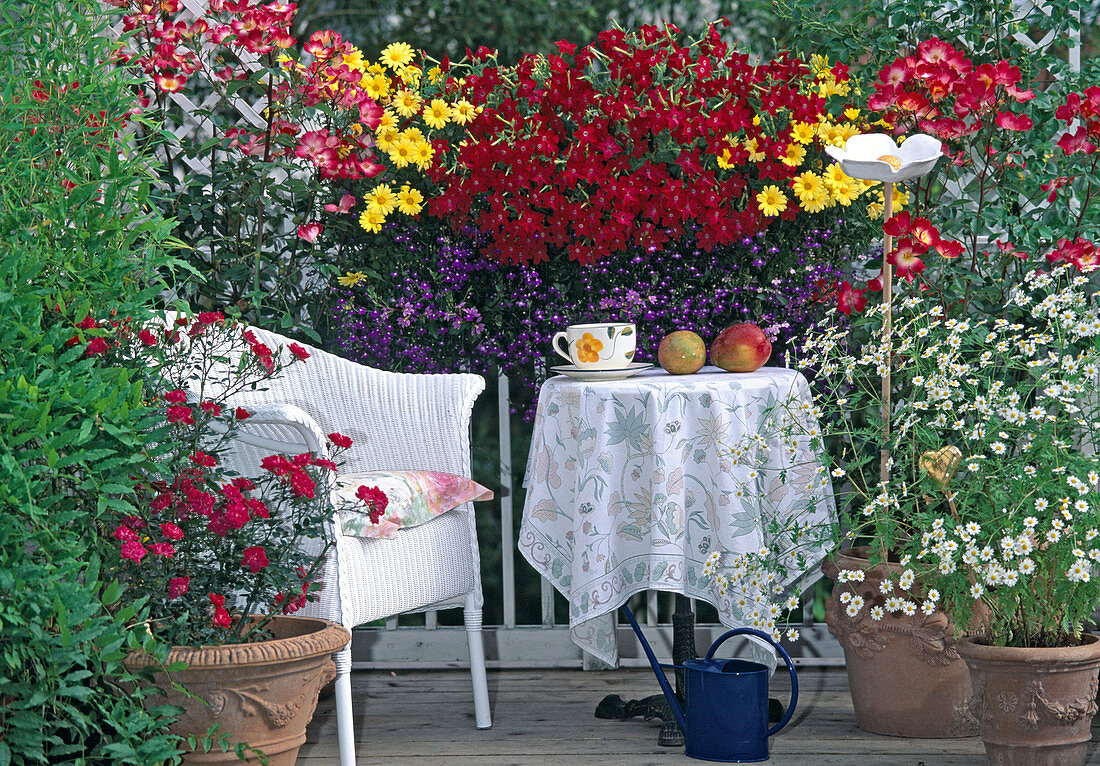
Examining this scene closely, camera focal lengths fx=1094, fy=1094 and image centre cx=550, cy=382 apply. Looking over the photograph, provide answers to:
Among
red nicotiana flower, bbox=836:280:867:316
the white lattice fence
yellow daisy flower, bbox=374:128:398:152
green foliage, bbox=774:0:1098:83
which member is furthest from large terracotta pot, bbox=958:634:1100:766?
the white lattice fence

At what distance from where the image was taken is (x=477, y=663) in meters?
2.32

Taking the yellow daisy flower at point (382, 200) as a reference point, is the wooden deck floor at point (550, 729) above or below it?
below

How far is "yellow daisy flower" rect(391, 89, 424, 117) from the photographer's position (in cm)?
267

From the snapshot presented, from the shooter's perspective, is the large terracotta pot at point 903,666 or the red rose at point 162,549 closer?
the red rose at point 162,549

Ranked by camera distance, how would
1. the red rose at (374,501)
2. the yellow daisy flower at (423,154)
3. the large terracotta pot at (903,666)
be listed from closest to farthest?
the red rose at (374,501) → the large terracotta pot at (903,666) → the yellow daisy flower at (423,154)

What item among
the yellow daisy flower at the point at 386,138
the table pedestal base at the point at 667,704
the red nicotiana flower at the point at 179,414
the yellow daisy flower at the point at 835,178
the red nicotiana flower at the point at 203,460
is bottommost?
the table pedestal base at the point at 667,704

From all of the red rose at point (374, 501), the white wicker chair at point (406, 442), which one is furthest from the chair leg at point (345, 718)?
the red rose at point (374, 501)

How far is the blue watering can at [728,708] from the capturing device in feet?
6.66

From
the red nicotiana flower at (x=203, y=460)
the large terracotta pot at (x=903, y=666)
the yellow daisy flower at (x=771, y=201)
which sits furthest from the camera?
the yellow daisy flower at (x=771, y=201)

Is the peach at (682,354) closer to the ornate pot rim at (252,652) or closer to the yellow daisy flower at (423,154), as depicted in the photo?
the yellow daisy flower at (423,154)

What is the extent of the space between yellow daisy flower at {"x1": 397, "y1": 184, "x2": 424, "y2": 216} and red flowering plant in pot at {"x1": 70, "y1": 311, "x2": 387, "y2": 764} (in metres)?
0.88

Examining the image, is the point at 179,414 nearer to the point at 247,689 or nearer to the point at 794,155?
the point at 247,689

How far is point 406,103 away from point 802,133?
952 millimetres

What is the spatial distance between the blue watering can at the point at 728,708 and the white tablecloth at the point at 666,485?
10cm
